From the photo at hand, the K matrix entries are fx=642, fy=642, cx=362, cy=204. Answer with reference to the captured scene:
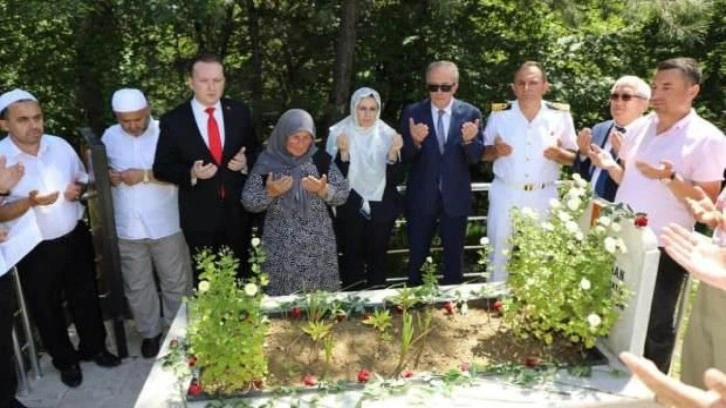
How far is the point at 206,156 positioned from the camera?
12.3 ft

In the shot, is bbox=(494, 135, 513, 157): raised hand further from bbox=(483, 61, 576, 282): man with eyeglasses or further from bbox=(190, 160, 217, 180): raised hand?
bbox=(190, 160, 217, 180): raised hand

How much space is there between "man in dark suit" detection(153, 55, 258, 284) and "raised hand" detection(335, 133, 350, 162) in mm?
548

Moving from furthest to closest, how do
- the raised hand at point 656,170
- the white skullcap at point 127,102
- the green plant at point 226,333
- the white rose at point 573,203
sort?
1. the white skullcap at point 127,102
2. the raised hand at point 656,170
3. the white rose at point 573,203
4. the green plant at point 226,333

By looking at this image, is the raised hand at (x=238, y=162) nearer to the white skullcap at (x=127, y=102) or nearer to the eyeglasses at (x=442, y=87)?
the white skullcap at (x=127, y=102)

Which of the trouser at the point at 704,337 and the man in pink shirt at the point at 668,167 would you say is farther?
the man in pink shirt at the point at 668,167

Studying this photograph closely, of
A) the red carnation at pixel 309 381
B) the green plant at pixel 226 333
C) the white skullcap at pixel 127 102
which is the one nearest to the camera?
the green plant at pixel 226 333

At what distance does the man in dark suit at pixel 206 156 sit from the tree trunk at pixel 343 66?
302 centimetres

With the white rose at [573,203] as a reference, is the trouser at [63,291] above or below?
below

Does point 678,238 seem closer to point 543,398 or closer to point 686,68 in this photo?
point 543,398

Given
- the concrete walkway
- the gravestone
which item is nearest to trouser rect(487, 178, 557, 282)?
the gravestone

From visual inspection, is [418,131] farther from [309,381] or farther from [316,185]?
[309,381]

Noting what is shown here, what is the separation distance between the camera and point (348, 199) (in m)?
3.97

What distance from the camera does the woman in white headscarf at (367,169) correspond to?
12.8 ft

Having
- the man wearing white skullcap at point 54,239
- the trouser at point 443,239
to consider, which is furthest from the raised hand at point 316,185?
the man wearing white skullcap at point 54,239
